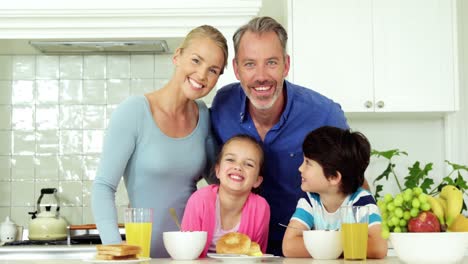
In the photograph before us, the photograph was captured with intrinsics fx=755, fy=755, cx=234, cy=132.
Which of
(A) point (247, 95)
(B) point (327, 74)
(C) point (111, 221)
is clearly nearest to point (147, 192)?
(C) point (111, 221)

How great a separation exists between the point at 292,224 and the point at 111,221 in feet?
1.81

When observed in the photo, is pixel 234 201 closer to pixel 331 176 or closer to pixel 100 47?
pixel 331 176

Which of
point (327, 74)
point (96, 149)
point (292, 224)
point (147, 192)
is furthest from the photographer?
point (96, 149)

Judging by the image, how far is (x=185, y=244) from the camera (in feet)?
6.33

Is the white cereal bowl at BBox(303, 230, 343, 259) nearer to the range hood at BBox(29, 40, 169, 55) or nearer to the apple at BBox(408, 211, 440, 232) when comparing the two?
the apple at BBox(408, 211, 440, 232)

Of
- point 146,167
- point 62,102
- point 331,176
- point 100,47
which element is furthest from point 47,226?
point 331,176

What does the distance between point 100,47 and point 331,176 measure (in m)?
2.22

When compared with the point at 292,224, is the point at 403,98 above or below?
above

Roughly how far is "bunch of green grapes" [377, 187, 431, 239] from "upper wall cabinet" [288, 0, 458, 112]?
2265mm

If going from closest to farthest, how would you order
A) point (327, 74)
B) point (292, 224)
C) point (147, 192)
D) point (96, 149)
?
point (292, 224)
point (147, 192)
point (327, 74)
point (96, 149)

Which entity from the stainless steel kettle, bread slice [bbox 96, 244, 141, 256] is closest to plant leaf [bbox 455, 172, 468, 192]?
the stainless steel kettle

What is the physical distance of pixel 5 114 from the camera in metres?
4.38

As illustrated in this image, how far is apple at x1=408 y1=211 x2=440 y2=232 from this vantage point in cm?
167

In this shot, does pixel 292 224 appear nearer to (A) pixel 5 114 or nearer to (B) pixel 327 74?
(B) pixel 327 74
